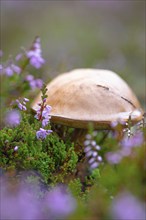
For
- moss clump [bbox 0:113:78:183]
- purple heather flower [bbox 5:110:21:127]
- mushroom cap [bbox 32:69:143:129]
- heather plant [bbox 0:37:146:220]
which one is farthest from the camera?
mushroom cap [bbox 32:69:143:129]

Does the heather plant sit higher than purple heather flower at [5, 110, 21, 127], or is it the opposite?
purple heather flower at [5, 110, 21, 127]

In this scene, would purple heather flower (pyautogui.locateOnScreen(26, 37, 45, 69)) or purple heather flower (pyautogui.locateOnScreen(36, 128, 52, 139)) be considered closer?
purple heather flower (pyautogui.locateOnScreen(36, 128, 52, 139))

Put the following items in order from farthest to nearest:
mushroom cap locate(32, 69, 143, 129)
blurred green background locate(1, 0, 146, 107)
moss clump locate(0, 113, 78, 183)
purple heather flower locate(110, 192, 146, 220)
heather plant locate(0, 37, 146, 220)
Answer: blurred green background locate(1, 0, 146, 107) < mushroom cap locate(32, 69, 143, 129) < moss clump locate(0, 113, 78, 183) < heather plant locate(0, 37, 146, 220) < purple heather flower locate(110, 192, 146, 220)

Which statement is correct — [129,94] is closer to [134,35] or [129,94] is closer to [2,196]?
[2,196]

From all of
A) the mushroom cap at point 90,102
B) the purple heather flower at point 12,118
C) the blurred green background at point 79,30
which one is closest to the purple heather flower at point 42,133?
the purple heather flower at point 12,118

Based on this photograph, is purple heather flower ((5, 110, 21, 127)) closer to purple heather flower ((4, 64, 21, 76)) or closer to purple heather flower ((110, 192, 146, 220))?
purple heather flower ((4, 64, 21, 76))

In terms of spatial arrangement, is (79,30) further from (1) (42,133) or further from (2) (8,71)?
(1) (42,133)

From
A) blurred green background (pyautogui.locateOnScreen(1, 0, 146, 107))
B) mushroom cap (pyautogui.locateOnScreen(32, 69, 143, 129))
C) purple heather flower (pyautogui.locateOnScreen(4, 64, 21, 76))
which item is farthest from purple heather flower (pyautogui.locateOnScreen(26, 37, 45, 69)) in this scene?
blurred green background (pyautogui.locateOnScreen(1, 0, 146, 107))

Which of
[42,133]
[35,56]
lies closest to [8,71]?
[35,56]
